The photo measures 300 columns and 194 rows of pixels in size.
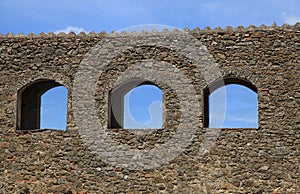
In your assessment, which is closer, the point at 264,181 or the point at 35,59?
the point at 264,181

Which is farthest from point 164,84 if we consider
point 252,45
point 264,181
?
point 264,181

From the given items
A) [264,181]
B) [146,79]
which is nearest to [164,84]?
[146,79]

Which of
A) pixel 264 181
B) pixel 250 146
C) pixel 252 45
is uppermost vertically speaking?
pixel 252 45

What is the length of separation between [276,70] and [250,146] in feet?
6.26

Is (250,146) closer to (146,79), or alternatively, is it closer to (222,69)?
(222,69)

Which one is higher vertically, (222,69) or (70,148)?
(222,69)

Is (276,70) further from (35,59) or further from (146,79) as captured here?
(35,59)

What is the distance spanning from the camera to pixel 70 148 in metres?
14.0

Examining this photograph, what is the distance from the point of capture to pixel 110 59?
14.2m

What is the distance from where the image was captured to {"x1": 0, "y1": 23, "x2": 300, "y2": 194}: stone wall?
43.9ft

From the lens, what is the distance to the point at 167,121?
13766 millimetres

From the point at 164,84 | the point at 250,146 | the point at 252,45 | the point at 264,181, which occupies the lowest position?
the point at 264,181

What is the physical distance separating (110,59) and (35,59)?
1924 millimetres

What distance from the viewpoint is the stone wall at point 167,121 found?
13.4m
